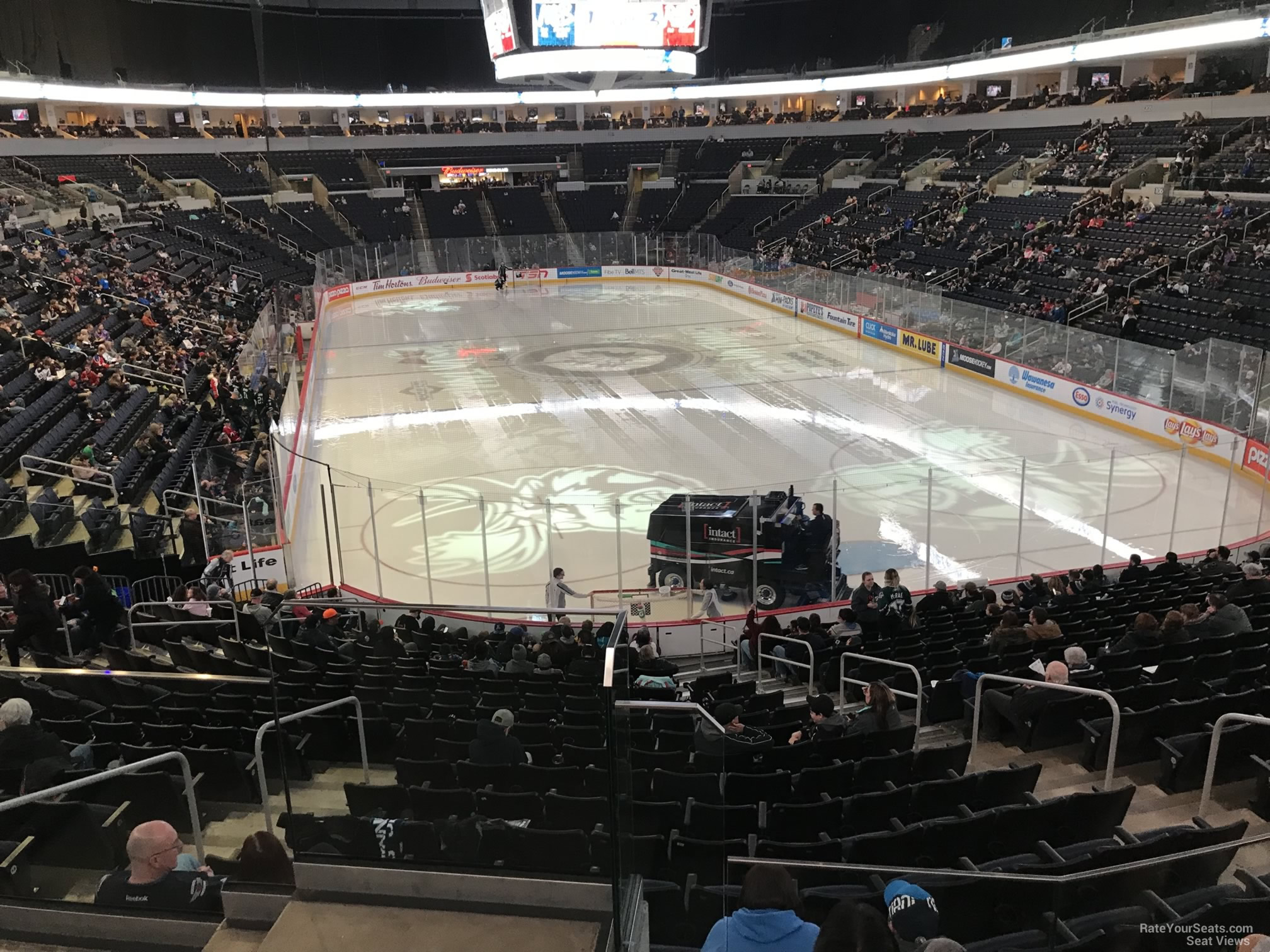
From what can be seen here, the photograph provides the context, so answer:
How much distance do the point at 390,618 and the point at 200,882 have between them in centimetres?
287

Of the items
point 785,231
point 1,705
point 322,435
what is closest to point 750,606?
point 1,705

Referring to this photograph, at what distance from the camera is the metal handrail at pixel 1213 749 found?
5137 millimetres

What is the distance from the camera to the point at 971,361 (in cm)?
2506

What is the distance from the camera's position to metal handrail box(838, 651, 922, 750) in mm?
7027

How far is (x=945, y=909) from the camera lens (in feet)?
12.0

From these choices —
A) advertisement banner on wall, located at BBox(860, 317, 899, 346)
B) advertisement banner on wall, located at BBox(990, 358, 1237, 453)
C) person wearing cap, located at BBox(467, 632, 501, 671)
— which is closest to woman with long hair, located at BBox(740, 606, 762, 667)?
person wearing cap, located at BBox(467, 632, 501, 671)

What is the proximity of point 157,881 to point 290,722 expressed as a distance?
0.80 m

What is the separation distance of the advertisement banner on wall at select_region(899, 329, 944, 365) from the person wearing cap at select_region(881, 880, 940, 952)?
79.6ft

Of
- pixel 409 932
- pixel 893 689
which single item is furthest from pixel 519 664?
pixel 893 689

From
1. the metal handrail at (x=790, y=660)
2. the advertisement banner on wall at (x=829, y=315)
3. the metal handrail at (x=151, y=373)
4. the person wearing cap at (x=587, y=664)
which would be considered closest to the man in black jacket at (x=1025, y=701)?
the metal handrail at (x=790, y=660)

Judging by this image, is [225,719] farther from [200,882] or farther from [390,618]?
[200,882]

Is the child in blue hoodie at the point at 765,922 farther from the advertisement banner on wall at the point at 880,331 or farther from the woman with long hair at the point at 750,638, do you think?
the advertisement banner on wall at the point at 880,331

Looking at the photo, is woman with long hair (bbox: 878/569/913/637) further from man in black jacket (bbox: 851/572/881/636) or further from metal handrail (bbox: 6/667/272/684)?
metal handrail (bbox: 6/667/272/684)

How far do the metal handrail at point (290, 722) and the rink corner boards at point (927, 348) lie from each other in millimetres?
12876
